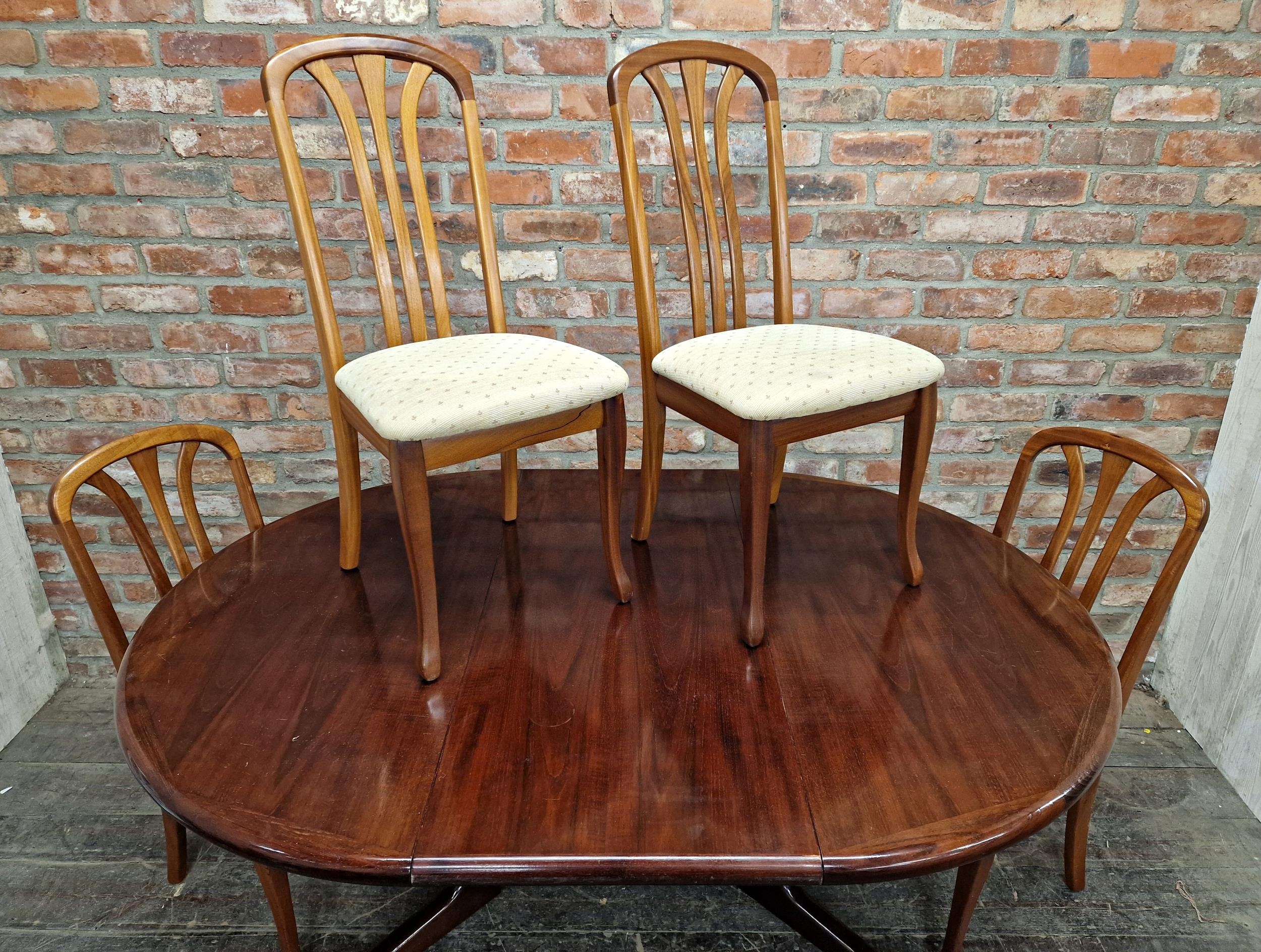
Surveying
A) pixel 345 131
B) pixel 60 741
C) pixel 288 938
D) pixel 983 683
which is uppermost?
pixel 345 131

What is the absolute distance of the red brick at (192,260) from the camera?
1.84 metres

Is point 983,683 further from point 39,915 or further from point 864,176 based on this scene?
point 39,915

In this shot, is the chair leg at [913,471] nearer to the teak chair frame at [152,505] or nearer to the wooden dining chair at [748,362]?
the wooden dining chair at [748,362]

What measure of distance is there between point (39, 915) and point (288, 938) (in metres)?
0.62

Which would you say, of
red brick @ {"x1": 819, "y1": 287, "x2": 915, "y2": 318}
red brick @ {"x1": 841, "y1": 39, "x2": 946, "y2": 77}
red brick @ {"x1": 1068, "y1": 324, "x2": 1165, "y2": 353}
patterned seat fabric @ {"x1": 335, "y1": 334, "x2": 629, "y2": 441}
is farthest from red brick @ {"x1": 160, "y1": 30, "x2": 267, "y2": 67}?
red brick @ {"x1": 1068, "y1": 324, "x2": 1165, "y2": 353}

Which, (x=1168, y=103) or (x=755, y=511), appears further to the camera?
(x=1168, y=103)

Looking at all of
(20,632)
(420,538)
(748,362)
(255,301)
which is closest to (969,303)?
(748,362)

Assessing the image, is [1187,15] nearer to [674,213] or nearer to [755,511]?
[674,213]

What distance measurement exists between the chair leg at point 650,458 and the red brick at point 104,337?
1.26m

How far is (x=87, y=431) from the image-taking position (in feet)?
6.56

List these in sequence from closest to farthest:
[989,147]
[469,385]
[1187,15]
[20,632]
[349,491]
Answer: [469,385], [349,491], [1187,15], [989,147], [20,632]

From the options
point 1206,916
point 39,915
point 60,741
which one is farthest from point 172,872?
point 1206,916

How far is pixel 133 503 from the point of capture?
1.45 metres

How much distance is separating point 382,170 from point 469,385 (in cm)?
57
